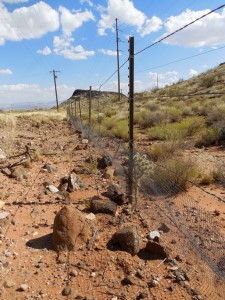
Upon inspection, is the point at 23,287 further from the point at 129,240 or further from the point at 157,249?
the point at 157,249

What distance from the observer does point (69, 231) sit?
5.55 m

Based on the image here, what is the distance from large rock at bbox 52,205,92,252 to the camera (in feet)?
18.1

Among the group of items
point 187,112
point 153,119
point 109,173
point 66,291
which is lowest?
point 66,291

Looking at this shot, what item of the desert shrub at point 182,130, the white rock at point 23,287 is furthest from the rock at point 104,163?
the white rock at point 23,287

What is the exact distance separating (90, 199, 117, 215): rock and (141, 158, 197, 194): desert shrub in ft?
4.46

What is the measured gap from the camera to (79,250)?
5.49m

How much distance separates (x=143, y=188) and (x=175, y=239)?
2521 millimetres

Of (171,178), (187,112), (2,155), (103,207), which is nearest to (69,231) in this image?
(103,207)

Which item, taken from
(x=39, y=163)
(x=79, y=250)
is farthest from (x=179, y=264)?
(x=39, y=163)

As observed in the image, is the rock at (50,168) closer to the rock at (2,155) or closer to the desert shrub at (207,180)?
the rock at (2,155)

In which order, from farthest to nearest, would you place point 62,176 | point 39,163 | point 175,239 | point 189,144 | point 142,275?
point 189,144, point 39,163, point 62,176, point 175,239, point 142,275

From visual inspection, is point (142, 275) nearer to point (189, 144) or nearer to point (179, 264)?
point (179, 264)

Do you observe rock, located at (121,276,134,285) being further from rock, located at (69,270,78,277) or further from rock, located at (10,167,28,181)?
rock, located at (10,167,28,181)

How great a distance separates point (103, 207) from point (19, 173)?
3404mm
